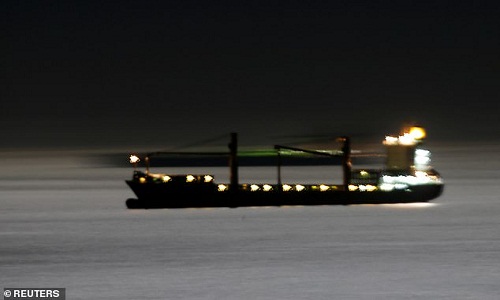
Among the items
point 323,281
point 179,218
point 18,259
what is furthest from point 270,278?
point 179,218

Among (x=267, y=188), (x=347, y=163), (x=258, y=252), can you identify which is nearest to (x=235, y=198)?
(x=267, y=188)

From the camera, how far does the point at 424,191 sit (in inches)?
1473

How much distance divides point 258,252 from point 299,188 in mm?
11677

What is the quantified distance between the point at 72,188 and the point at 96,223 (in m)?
28.2

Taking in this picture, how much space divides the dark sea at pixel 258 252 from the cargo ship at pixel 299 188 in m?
0.49

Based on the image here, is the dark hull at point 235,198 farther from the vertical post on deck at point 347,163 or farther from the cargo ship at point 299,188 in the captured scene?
the vertical post on deck at point 347,163

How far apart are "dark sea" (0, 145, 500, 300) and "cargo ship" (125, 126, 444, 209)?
49cm

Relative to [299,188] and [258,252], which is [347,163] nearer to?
[299,188]

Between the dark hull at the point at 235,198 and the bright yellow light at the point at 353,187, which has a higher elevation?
the bright yellow light at the point at 353,187

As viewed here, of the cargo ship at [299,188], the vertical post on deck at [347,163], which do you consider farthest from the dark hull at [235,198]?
the vertical post on deck at [347,163]

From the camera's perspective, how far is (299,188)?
36125 millimetres

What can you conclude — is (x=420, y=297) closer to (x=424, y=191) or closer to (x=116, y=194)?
(x=424, y=191)

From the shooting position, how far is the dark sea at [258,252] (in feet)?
60.4

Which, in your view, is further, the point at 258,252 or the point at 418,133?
the point at 418,133
